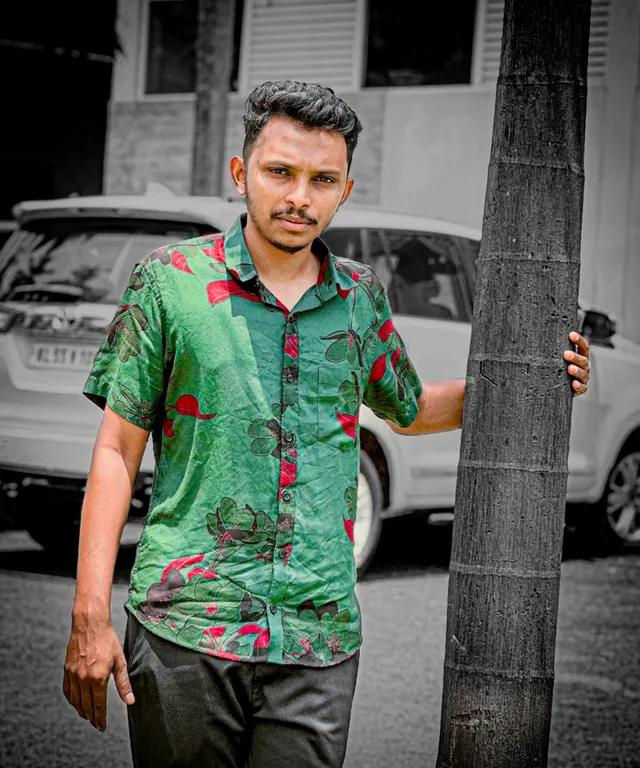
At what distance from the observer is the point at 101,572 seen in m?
2.63

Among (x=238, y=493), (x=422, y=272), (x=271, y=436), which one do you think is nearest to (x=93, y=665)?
(x=238, y=493)

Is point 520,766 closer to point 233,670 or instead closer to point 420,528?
point 233,670

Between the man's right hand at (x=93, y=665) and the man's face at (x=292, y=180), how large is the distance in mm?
768

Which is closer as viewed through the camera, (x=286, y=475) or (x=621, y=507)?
(x=286, y=475)

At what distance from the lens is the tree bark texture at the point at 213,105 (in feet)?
33.2

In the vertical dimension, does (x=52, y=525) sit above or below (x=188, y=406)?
below

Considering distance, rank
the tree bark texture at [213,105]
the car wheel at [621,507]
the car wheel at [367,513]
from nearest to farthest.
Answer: the car wheel at [367,513]
the car wheel at [621,507]
the tree bark texture at [213,105]

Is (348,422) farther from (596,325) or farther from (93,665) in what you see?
(596,325)

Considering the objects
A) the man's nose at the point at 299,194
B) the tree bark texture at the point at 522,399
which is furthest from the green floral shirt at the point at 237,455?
the tree bark texture at the point at 522,399

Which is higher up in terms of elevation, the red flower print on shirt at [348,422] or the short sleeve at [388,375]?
the short sleeve at [388,375]

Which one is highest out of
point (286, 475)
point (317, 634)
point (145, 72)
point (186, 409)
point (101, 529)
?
point (145, 72)

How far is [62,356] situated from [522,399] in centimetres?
446

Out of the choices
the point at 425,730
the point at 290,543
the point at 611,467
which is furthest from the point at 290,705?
the point at 611,467

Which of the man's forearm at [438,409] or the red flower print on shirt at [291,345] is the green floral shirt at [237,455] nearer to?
the red flower print on shirt at [291,345]
